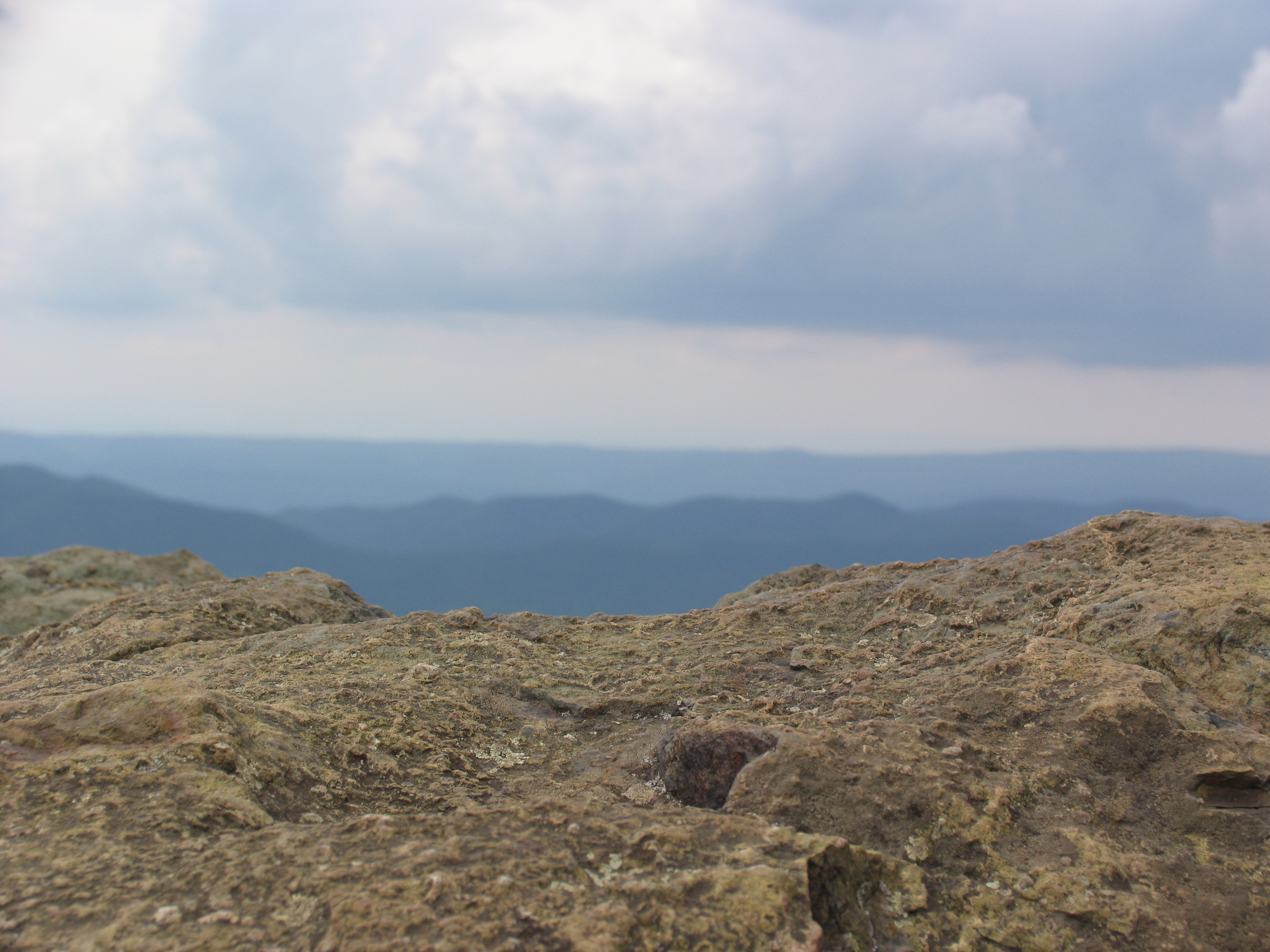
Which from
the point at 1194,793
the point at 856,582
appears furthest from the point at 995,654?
the point at 856,582

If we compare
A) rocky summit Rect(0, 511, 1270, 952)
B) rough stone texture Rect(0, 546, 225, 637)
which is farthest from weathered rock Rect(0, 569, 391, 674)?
rough stone texture Rect(0, 546, 225, 637)

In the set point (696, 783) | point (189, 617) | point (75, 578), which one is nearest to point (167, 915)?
point (696, 783)

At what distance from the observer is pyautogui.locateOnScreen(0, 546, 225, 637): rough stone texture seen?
11.1 meters

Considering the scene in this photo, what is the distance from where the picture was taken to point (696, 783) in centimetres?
441

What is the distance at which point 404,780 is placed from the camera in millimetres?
4582

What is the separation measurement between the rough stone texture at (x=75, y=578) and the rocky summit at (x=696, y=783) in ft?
16.1

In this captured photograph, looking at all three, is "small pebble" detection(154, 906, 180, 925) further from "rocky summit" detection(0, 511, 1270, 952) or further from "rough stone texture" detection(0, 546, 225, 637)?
"rough stone texture" detection(0, 546, 225, 637)

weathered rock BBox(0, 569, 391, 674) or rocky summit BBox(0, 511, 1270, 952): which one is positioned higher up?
rocky summit BBox(0, 511, 1270, 952)

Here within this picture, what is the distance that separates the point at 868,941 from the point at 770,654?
10.6ft

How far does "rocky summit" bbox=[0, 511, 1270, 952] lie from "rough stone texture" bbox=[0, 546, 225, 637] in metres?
4.92

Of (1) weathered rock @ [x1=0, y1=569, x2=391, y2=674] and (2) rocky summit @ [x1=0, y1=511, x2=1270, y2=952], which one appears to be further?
(1) weathered rock @ [x1=0, y1=569, x2=391, y2=674]

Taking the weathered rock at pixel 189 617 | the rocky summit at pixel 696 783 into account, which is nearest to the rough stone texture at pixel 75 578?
the weathered rock at pixel 189 617

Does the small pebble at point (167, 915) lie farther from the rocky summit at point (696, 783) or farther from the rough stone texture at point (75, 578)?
the rough stone texture at point (75, 578)

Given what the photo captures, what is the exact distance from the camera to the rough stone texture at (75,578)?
11.1 m
